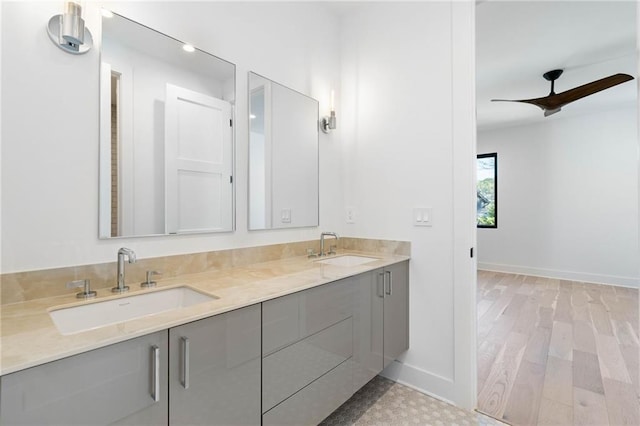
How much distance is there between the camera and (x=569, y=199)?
16.5ft

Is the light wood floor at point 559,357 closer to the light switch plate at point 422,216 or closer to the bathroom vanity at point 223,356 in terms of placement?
the bathroom vanity at point 223,356

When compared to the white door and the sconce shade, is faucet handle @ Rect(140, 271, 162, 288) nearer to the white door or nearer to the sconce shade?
the white door

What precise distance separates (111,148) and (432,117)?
73.2 inches

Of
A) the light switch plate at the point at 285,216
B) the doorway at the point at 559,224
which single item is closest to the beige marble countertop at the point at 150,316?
the light switch plate at the point at 285,216

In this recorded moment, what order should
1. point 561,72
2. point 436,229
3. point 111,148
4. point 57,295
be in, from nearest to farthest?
point 57,295, point 111,148, point 436,229, point 561,72

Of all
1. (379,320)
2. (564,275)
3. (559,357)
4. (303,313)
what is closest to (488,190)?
(564,275)

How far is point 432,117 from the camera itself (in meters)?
2.06

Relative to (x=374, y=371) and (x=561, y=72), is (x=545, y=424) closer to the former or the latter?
(x=374, y=371)

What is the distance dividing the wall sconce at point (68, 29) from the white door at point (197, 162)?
38cm

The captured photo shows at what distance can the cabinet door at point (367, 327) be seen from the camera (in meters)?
1.70

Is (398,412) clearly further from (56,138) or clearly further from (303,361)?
(56,138)

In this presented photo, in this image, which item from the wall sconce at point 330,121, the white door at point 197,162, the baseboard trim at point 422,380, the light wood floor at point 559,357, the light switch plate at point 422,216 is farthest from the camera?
the wall sconce at point 330,121

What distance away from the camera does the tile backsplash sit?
3.59 ft

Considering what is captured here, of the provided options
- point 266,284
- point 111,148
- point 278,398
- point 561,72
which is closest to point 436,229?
point 266,284
